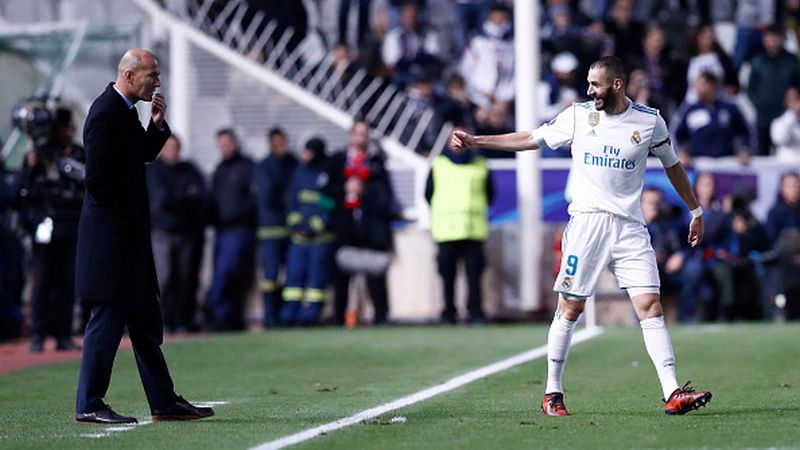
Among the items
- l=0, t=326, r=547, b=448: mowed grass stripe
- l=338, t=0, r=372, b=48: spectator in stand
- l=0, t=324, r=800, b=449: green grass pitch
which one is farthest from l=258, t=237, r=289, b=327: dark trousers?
l=338, t=0, r=372, b=48: spectator in stand

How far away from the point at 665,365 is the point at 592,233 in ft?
2.89

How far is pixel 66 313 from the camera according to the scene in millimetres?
18156

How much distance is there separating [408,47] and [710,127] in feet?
14.9

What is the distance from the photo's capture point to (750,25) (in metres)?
26.2

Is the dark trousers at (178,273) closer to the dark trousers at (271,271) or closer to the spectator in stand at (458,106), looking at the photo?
the dark trousers at (271,271)

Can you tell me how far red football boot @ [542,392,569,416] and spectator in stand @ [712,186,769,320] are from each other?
11.5 metres

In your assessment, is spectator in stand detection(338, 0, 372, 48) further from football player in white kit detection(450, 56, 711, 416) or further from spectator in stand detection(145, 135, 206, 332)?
football player in white kit detection(450, 56, 711, 416)

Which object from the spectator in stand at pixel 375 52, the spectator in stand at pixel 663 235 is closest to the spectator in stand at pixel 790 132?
the spectator in stand at pixel 663 235

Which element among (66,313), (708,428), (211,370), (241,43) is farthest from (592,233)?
(241,43)

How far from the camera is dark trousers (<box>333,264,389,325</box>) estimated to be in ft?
72.7

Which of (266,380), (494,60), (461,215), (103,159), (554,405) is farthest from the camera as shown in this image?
(494,60)

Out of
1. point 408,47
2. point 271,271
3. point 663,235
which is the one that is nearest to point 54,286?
point 271,271

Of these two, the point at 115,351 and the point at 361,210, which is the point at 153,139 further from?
the point at 361,210

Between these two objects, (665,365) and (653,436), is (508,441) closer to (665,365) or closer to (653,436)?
(653,436)
